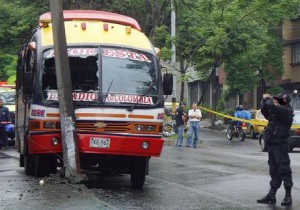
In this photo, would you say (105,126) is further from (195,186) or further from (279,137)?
Result: (279,137)

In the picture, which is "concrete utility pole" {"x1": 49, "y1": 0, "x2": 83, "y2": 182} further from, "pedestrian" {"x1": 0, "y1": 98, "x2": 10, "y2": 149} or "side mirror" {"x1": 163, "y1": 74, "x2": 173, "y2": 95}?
"pedestrian" {"x1": 0, "y1": 98, "x2": 10, "y2": 149}

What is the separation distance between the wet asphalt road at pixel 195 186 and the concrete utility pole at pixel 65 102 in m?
0.60

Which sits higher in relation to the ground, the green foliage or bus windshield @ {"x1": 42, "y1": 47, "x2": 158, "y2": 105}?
the green foliage

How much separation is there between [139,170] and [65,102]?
6.64 ft

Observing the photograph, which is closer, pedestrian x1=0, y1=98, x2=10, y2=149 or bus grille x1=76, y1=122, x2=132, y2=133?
bus grille x1=76, y1=122, x2=132, y2=133

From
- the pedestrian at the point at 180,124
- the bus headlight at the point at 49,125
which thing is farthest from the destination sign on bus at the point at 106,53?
the pedestrian at the point at 180,124

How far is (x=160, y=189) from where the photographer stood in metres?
11.9

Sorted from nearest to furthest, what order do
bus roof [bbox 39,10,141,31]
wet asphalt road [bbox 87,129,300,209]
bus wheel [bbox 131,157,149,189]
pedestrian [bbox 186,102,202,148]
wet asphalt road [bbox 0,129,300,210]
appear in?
wet asphalt road [bbox 0,129,300,210], wet asphalt road [bbox 87,129,300,209], bus wheel [bbox 131,157,149,189], bus roof [bbox 39,10,141,31], pedestrian [bbox 186,102,202,148]

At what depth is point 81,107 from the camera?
11078mm

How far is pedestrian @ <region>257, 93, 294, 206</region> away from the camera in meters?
10.3

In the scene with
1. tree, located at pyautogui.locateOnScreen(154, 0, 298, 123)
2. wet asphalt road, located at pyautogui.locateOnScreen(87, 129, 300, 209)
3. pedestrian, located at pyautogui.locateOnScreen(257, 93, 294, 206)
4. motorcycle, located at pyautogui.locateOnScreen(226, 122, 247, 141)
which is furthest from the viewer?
motorcycle, located at pyautogui.locateOnScreen(226, 122, 247, 141)

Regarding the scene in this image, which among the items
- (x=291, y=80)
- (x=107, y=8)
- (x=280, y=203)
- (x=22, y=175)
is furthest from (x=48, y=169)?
(x=291, y=80)

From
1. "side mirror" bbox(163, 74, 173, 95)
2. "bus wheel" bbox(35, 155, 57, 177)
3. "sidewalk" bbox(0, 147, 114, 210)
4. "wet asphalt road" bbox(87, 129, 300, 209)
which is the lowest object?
"wet asphalt road" bbox(87, 129, 300, 209)

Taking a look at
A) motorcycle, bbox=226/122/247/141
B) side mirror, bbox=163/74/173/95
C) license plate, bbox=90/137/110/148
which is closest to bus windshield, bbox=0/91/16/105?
motorcycle, bbox=226/122/247/141
